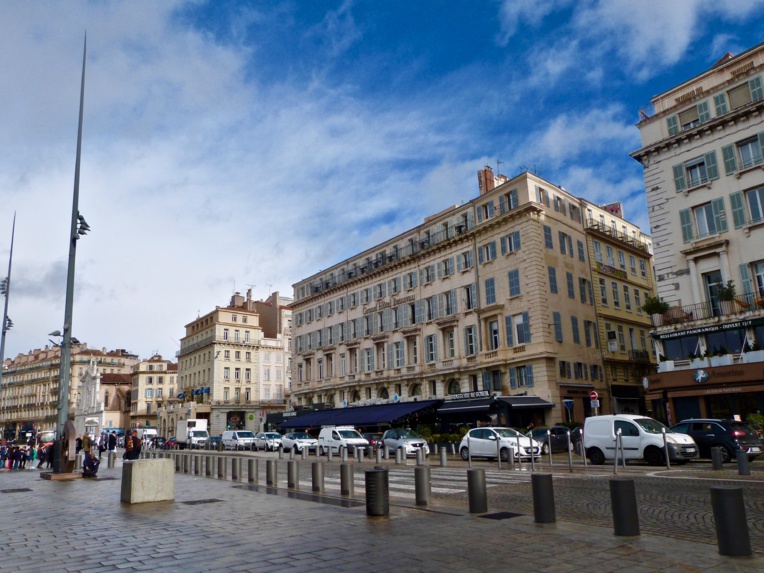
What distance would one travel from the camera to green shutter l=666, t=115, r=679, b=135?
108ft

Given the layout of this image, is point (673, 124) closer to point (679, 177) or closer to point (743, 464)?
point (679, 177)

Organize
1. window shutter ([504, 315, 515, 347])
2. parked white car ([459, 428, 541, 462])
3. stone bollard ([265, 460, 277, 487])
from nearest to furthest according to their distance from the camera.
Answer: stone bollard ([265, 460, 277, 487]), parked white car ([459, 428, 541, 462]), window shutter ([504, 315, 515, 347])

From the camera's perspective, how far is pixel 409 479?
17.5 metres

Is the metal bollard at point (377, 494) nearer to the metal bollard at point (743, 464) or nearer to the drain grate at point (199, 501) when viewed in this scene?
the drain grate at point (199, 501)

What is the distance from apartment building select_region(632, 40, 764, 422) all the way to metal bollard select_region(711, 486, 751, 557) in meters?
24.8

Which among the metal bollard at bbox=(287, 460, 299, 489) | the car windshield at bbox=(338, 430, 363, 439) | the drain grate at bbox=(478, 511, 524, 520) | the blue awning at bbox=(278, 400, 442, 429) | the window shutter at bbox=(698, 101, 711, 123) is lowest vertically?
the drain grate at bbox=(478, 511, 524, 520)

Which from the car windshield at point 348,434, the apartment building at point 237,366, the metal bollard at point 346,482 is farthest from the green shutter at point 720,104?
the apartment building at point 237,366

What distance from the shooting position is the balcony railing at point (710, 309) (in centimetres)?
2866

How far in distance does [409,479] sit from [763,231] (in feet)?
71.3

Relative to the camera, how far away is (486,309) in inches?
1597

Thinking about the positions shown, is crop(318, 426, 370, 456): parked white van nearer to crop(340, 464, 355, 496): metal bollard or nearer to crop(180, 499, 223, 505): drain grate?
crop(340, 464, 355, 496): metal bollard

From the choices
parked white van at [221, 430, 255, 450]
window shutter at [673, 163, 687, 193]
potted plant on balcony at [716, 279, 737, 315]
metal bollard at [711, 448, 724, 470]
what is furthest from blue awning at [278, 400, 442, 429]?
metal bollard at [711, 448, 724, 470]

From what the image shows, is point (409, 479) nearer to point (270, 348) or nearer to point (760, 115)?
point (760, 115)

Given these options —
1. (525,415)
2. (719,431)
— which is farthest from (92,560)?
(525,415)
